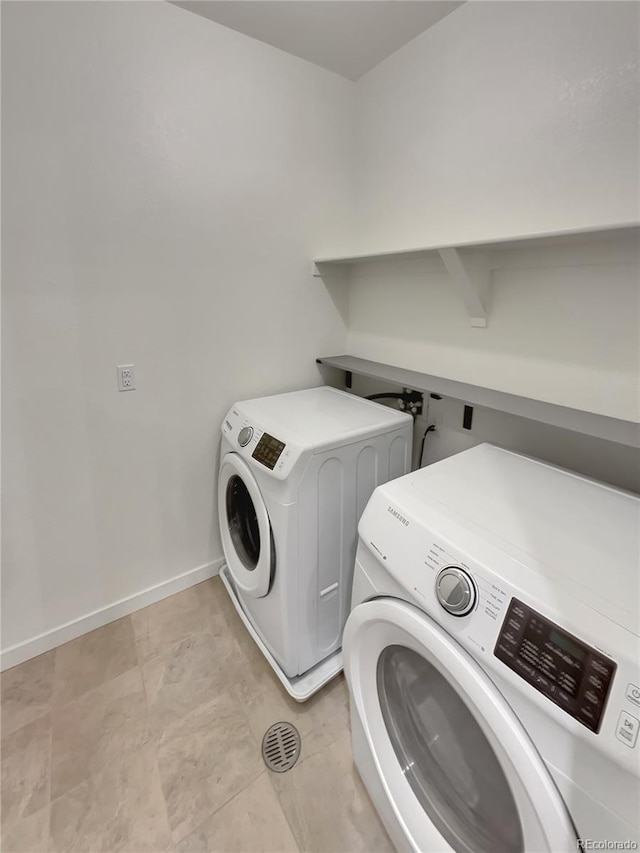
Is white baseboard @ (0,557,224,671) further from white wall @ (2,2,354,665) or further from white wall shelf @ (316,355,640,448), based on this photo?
white wall shelf @ (316,355,640,448)

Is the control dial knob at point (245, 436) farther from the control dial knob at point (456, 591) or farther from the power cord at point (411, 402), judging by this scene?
the control dial knob at point (456, 591)

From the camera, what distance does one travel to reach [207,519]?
191 cm

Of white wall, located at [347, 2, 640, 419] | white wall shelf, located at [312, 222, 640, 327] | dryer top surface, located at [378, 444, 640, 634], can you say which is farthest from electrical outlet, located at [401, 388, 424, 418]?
dryer top surface, located at [378, 444, 640, 634]

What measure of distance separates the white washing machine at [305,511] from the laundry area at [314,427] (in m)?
0.01

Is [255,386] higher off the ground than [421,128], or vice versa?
[421,128]

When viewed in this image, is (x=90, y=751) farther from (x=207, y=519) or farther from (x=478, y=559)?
(x=478, y=559)

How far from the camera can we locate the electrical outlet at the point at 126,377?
1.54 meters

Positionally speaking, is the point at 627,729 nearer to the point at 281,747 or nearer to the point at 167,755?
the point at 281,747

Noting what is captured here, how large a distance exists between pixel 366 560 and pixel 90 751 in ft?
3.78

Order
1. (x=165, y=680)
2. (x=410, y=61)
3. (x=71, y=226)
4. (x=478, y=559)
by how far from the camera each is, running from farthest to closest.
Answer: (x=410, y=61) < (x=165, y=680) < (x=71, y=226) < (x=478, y=559)

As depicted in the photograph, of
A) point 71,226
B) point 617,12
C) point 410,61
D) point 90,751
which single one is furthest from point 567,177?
point 90,751

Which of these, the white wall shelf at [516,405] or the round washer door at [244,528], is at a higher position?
the white wall shelf at [516,405]

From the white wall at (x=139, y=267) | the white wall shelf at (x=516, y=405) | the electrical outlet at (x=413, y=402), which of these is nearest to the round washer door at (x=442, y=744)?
the white wall shelf at (x=516, y=405)

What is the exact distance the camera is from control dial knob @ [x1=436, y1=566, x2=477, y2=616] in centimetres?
69
